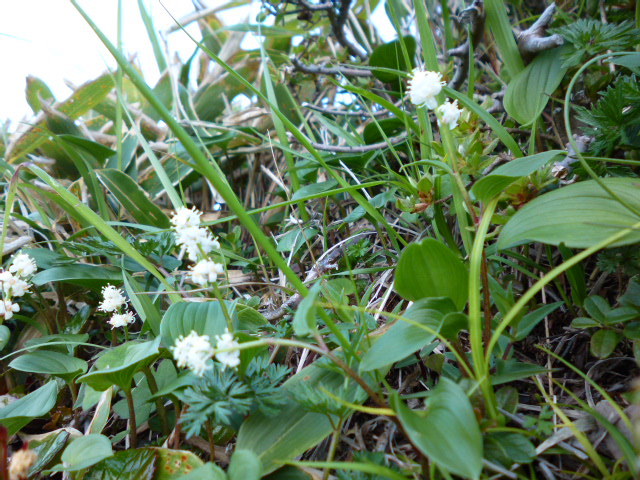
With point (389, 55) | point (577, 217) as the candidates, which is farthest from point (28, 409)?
point (389, 55)

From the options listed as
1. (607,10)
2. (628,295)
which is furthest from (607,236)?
(607,10)

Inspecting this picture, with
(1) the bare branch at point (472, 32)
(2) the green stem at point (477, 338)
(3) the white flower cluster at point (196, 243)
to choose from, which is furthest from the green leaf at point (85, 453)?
(1) the bare branch at point (472, 32)

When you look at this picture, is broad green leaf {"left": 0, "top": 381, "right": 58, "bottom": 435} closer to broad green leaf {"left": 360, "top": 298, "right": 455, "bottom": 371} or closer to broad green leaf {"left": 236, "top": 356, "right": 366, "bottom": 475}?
broad green leaf {"left": 236, "top": 356, "right": 366, "bottom": 475}

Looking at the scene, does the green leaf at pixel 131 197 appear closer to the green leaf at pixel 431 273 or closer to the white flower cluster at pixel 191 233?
the white flower cluster at pixel 191 233

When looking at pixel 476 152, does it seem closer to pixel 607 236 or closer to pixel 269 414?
pixel 607 236

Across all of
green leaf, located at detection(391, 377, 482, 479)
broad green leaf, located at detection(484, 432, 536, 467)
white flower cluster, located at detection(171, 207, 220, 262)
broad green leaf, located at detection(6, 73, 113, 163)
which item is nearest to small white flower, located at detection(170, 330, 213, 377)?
white flower cluster, located at detection(171, 207, 220, 262)
